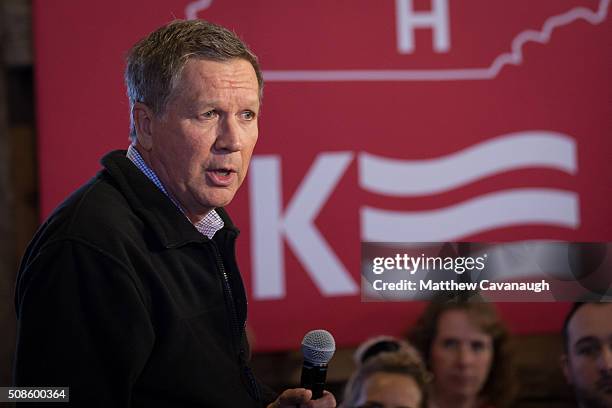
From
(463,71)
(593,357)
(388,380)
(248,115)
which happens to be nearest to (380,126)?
(463,71)

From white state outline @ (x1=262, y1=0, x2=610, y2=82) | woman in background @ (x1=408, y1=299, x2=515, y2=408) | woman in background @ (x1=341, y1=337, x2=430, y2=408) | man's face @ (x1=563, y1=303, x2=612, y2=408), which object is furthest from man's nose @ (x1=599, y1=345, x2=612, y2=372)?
white state outline @ (x1=262, y1=0, x2=610, y2=82)

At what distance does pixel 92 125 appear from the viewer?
242 cm

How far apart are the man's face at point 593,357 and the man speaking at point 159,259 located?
998 mm

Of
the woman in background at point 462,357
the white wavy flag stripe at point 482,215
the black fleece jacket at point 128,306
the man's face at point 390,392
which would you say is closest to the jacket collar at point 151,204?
the black fleece jacket at point 128,306

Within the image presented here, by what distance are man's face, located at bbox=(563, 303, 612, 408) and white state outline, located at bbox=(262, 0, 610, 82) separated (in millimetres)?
833

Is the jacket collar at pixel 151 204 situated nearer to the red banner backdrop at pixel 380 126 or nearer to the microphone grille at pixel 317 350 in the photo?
the microphone grille at pixel 317 350

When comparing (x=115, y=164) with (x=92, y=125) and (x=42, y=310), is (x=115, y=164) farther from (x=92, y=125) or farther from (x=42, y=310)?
(x=92, y=125)

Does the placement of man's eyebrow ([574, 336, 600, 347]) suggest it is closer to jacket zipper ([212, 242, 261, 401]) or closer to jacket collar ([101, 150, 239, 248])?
jacket zipper ([212, 242, 261, 401])

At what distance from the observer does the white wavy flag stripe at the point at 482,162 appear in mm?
2525

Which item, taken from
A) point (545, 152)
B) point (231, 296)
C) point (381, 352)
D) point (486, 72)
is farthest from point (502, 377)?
point (231, 296)

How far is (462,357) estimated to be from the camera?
2230 mm

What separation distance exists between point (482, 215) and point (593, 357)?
605 mm

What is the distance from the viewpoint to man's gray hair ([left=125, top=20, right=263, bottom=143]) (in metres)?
1.36

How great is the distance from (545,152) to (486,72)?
324 mm
